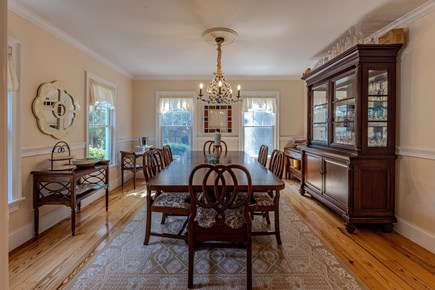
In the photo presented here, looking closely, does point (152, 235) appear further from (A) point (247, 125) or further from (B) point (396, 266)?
(A) point (247, 125)

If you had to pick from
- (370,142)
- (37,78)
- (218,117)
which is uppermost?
(37,78)

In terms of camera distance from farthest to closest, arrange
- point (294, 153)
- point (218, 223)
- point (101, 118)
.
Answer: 1. point (294, 153)
2. point (101, 118)
3. point (218, 223)

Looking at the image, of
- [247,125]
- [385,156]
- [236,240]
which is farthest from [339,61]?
[247,125]

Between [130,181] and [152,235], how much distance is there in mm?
3226

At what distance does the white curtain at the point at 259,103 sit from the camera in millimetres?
5793

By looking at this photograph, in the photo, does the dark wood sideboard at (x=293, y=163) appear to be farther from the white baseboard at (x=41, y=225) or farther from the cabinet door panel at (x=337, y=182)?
the white baseboard at (x=41, y=225)

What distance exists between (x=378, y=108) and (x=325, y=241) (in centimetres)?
164

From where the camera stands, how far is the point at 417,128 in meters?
2.61

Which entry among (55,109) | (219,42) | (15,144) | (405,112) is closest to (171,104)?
(219,42)

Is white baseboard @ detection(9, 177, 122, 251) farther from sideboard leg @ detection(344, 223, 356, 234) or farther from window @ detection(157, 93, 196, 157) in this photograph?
sideboard leg @ detection(344, 223, 356, 234)

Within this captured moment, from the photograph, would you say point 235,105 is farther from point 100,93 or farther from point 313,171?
point 100,93

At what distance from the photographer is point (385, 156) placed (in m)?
2.81

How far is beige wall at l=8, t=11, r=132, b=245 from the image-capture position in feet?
8.43

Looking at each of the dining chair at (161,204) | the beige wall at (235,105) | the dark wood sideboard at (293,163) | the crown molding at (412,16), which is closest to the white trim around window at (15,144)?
the dining chair at (161,204)
